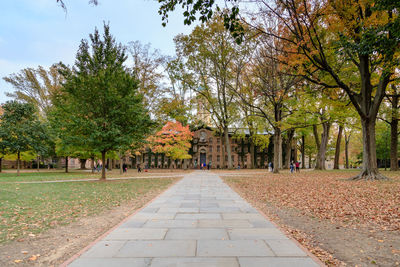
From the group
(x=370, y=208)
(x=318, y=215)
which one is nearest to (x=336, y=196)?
(x=370, y=208)

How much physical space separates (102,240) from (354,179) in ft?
49.1

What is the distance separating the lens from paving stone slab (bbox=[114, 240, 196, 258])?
142 inches

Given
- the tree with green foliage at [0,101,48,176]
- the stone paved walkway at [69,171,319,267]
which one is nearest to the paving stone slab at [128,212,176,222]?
the stone paved walkway at [69,171,319,267]

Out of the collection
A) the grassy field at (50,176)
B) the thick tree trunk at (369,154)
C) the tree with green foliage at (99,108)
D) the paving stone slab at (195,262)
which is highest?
the tree with green foliage at (99,108)

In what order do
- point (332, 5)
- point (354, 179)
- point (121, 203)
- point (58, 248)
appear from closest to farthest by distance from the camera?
point (58, 248) < point (121, 203) < point (332, 5) < point (354, 179)

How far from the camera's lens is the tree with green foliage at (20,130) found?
22.8 m

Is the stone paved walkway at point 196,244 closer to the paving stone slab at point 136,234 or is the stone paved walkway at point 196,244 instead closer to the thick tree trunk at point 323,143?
the paving stone slab at point 136,234

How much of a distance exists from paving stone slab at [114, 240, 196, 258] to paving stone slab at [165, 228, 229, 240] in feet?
0.79

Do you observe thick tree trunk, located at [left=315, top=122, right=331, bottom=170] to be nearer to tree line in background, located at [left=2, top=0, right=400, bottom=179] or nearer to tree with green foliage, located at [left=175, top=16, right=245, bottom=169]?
tree line in background, located at [left=2, top=0, right=400, bottom=179]

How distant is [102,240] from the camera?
4293 mm

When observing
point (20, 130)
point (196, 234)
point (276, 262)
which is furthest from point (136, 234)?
point (20, 130)

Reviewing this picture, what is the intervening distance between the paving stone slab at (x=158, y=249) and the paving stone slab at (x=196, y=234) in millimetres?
241

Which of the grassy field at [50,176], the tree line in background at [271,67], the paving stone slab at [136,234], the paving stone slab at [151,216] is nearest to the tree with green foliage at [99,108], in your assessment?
the tree line in background at [271,67]

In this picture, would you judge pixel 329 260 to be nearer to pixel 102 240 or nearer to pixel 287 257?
pixel 287 257
